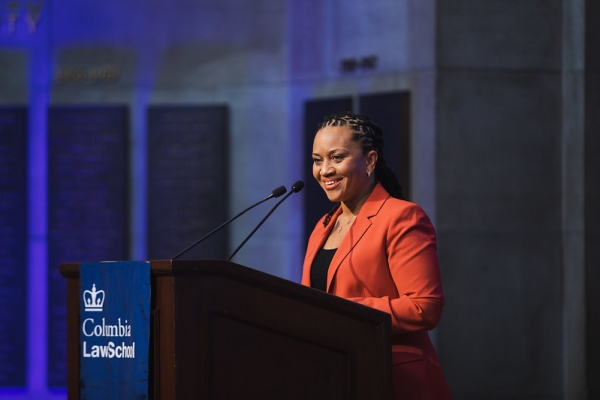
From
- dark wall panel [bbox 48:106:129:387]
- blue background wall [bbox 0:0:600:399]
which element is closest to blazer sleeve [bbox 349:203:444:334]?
blue background wall [bbox 0:0:600:399]

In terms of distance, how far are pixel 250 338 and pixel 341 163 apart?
803mm

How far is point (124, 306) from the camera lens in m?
2.53

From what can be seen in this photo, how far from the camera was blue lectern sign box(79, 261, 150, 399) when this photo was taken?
2.47 m

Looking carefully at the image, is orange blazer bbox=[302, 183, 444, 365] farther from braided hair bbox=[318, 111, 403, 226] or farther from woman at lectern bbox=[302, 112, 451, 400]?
braided hair bbox=[318, 111, 403, 226]

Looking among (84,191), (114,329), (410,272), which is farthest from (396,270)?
(84,191)

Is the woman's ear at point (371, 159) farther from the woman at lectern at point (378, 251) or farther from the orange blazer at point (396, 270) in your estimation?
the orange blazer at point (396, 270)

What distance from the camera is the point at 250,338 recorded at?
2.50 metres

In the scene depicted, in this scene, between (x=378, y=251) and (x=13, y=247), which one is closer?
(x=378, y=251)

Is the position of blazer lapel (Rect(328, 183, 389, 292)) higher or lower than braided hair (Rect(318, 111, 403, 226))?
lower

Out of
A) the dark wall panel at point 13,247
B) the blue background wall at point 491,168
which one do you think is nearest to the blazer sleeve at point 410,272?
the blue background wall at point 491,168

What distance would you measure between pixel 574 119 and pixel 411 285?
4.02m

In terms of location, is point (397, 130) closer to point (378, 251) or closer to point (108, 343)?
point (378, 251)

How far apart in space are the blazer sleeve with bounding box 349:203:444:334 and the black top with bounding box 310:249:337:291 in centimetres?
22

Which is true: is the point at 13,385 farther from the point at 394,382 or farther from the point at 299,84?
the point at 394,382
